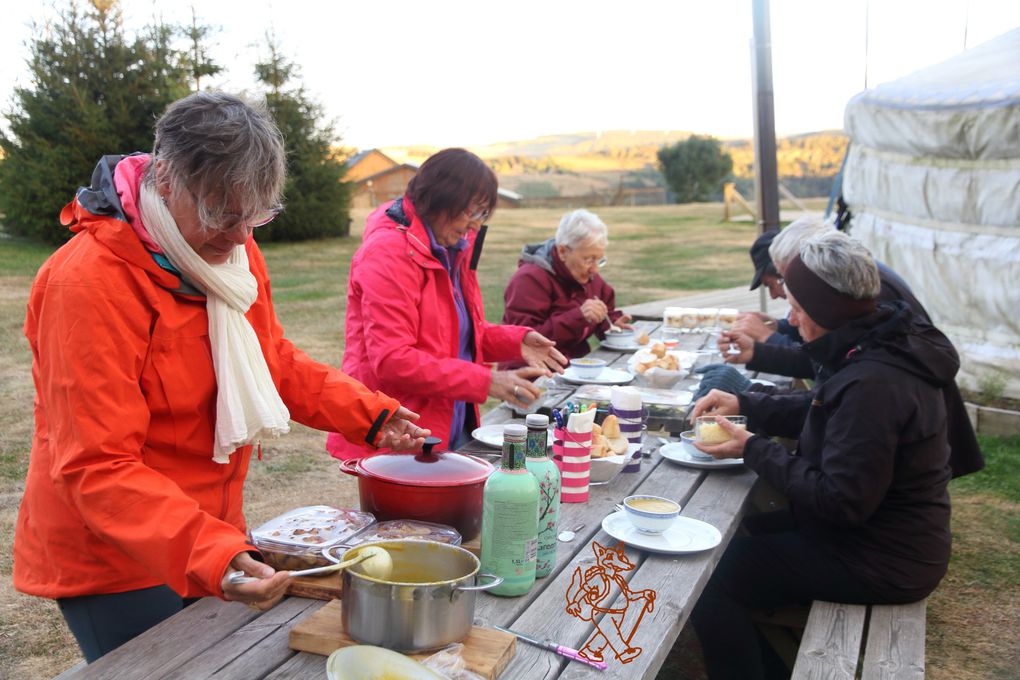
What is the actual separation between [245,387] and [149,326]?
0.85 feet

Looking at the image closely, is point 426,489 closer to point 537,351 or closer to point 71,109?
point 537,351

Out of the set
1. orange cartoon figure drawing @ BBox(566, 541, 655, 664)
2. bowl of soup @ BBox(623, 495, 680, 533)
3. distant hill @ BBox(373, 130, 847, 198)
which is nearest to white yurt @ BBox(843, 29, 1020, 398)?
bowl of soup @ BBox(623, 495, 680, 533)

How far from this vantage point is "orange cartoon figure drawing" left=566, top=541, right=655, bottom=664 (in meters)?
1.88

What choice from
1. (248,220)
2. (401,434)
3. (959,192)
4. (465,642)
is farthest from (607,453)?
(959,192)

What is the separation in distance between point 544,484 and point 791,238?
7.80 ft

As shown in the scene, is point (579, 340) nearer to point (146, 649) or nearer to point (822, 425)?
point (822, 425)

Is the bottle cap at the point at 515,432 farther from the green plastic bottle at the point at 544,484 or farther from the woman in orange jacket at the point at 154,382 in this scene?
the woman in orange jacket at the point at 154,382

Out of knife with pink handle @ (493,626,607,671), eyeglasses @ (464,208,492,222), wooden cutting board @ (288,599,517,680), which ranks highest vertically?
eyeglasses @ (464,208,492,222)

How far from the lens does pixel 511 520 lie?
6.31 ft

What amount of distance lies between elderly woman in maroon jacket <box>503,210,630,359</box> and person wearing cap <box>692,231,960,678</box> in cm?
193

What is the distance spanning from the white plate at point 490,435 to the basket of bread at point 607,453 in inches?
8.0

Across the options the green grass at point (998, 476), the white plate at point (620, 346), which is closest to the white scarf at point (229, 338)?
the white plate at point (620, 346)

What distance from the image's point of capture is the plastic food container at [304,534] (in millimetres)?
1963

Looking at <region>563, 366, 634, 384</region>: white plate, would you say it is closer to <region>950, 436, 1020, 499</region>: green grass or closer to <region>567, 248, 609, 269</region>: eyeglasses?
<region>567, 248, 609, 269</region>: eyeglasses
